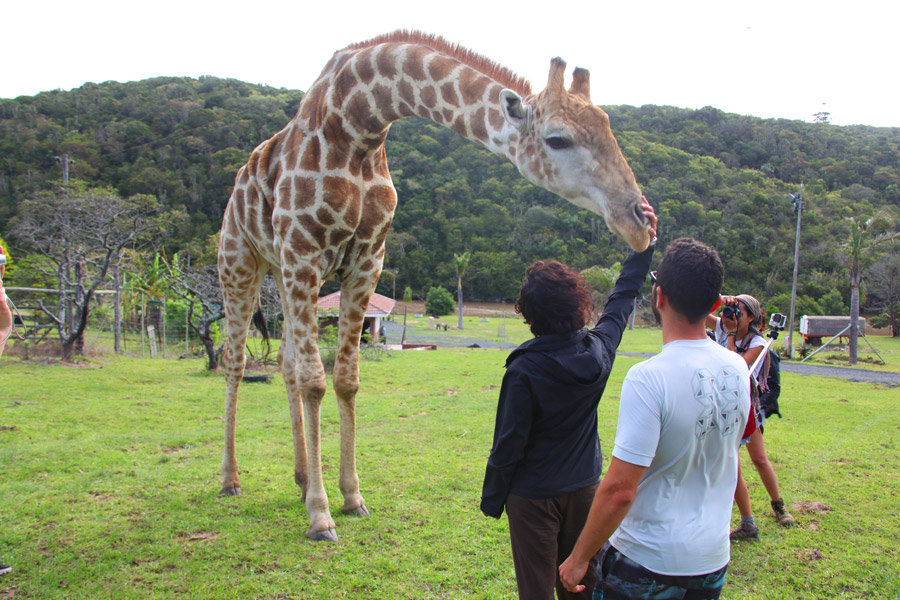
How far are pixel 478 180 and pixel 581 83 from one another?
234 feet

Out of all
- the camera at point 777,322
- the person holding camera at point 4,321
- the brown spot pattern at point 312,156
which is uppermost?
the brown spot pattern at point 312,156

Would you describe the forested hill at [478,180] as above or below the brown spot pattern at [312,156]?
above

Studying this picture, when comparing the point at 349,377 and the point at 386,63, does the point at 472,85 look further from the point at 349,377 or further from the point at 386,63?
the point at 349,377

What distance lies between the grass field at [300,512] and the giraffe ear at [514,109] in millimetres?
2664

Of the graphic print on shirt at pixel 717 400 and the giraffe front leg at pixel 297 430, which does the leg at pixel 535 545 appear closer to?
the graphic print on shirt at pixel 717 400

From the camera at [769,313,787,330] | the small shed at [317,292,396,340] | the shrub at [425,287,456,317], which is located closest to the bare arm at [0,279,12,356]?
the camera at [769,313,787,330]

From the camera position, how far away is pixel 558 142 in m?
2.59

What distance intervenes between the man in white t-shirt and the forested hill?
52.0 meters

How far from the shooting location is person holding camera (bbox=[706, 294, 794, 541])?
3893 mm

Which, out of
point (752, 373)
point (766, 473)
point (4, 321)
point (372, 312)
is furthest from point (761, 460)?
point (372, 312)

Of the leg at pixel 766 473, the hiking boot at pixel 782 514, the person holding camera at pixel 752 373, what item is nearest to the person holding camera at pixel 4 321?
the person holding camera at pixel 752 373

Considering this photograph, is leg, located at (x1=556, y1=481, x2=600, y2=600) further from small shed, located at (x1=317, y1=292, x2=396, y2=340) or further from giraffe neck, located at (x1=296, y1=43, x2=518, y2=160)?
small shed, located at (x1=317, y1=292, x2=396, y2=340)

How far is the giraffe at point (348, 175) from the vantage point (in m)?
2.73

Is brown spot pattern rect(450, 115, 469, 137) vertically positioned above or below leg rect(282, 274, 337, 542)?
above
